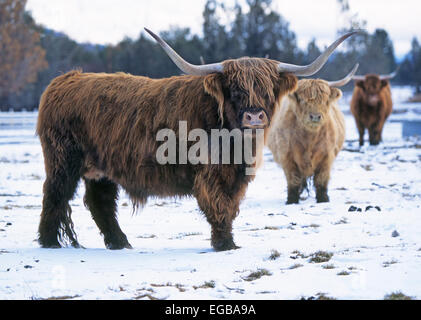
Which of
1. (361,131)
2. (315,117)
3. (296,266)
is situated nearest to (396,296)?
(296,266)

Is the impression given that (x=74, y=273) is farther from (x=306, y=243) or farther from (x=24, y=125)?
(x=24, y=125)

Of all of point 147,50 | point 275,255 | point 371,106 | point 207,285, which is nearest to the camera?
point 207,285

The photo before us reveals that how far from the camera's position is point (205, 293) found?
9.62 feet

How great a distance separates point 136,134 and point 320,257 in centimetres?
157

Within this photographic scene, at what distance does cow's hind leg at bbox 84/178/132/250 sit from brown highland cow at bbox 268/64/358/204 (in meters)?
2.50

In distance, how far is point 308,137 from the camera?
6.68 meters

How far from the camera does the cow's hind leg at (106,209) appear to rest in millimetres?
4531

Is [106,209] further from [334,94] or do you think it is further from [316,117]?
[334,94]

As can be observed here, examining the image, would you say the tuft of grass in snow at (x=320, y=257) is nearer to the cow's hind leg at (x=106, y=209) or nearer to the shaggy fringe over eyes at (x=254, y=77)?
the shaggy fringe over eyes at (x=254, y=77)

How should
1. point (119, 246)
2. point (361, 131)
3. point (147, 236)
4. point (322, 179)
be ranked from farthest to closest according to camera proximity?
point (361, 131), point (322, 179), point (147, 236), point (119, 246)

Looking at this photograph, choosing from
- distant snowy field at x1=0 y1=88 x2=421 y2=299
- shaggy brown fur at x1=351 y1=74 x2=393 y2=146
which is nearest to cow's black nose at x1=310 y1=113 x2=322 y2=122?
distant snowy field at x1=0 y1=88 x2=421 y2=299

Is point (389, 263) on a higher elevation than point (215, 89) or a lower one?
lower

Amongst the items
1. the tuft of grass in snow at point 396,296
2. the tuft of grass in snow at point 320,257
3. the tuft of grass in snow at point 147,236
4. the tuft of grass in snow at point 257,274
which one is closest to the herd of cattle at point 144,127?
the tuft of grass in snow at point 147,236
